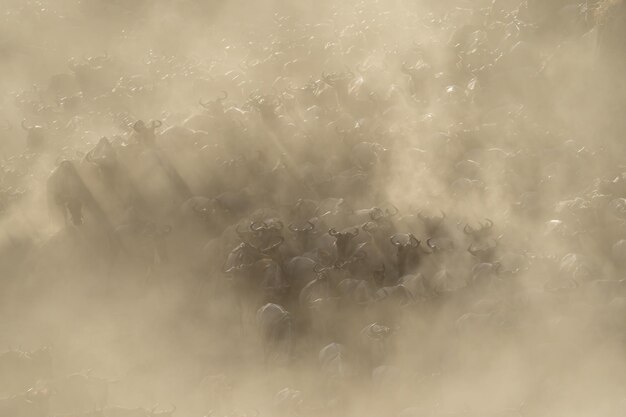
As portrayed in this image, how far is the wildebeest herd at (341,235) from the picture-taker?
12258 millimetres

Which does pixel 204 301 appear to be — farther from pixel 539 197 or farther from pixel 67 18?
pixel 67 18

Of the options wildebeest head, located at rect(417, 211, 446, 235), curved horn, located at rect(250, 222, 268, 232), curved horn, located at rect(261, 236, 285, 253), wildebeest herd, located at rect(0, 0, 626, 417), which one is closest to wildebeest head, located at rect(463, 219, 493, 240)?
wildebeest herd, located at rect(0, 0, 626, 417)

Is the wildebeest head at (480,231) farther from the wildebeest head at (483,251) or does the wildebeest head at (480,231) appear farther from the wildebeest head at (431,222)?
the wildebeest head at (431,222)

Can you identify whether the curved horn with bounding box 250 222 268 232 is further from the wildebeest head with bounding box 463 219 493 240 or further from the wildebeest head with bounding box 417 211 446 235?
the wildebeest head with bounding box 463 219 493 240

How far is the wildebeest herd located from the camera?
12.3 meters

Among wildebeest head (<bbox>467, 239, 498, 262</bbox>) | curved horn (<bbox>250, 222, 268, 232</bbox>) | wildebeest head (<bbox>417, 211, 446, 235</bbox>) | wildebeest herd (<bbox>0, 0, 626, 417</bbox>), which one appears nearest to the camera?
wildebeest herd (<bbox>0, 0, 626, 417</bbox>)

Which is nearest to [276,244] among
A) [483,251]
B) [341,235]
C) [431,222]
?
[341,235]

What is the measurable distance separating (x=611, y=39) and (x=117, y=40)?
1785 cm

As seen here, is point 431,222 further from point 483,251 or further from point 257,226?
A: point 257,226

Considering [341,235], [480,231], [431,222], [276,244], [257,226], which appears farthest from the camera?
[431,222]

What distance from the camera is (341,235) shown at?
14352 mm

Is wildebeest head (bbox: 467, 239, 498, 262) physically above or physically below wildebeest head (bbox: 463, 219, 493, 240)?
below

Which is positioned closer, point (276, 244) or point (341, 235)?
point (341, 235)

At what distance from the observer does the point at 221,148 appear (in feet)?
58.1
